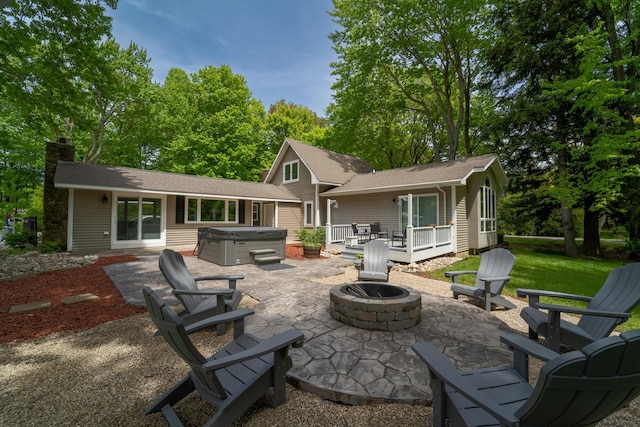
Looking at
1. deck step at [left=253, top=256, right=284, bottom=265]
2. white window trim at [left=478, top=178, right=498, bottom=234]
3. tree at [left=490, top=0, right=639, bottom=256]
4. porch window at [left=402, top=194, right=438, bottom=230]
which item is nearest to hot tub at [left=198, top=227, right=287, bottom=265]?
deck step at [left=253, top=256, right=284, bottom=265]

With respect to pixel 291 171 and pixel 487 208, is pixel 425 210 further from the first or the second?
pixel 291 171

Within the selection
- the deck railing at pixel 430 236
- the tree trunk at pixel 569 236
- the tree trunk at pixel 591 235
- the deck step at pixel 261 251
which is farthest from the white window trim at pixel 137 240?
the tree trunk at pixel 591 235

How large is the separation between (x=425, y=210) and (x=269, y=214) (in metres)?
9.96

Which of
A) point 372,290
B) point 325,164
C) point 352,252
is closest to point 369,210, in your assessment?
point 352,252

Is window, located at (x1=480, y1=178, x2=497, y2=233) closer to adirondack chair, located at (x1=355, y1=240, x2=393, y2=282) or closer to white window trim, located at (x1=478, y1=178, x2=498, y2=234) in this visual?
white window trim, located at (x1=478, y1=178, x2=498, y2=234)

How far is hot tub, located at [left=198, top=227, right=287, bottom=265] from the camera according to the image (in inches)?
348

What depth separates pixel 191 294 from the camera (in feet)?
12.3

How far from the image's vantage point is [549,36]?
1338cm

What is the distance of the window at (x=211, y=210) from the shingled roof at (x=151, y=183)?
0.87m

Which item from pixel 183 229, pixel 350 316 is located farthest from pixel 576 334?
pixel 183 229

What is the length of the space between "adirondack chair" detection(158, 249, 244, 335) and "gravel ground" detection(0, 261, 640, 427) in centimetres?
41

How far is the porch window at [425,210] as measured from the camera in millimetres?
12366

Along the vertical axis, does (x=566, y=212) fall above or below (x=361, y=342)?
above

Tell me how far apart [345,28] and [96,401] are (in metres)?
21.4
